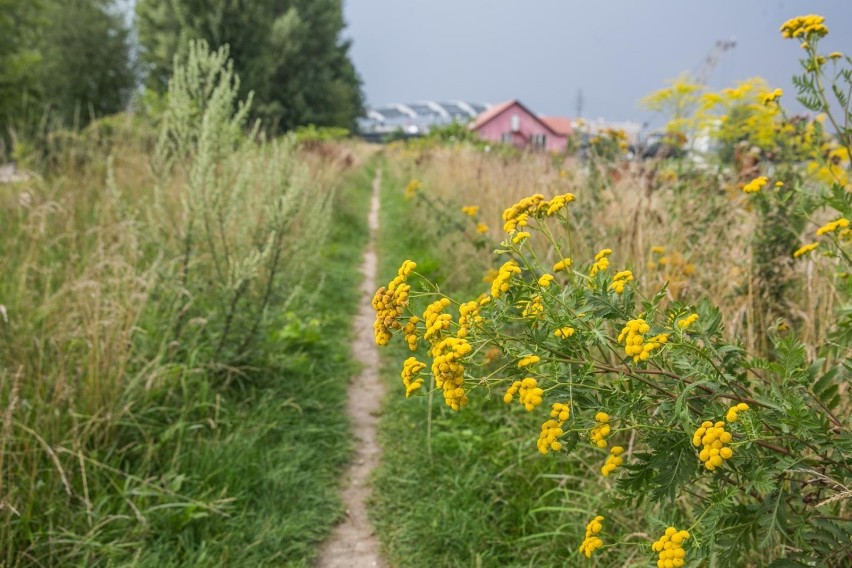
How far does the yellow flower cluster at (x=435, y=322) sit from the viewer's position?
1.24m

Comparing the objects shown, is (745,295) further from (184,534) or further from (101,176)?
(101,176)

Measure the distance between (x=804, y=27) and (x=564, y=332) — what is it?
3.61ft

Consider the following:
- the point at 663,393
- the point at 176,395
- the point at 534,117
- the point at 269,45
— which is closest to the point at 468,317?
the point at 663,393

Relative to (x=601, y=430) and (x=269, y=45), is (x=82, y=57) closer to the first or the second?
(x=269, y=45)

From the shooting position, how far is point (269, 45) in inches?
900

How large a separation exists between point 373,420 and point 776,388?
2595 millimetres

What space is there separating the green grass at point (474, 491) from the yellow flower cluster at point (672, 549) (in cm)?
81

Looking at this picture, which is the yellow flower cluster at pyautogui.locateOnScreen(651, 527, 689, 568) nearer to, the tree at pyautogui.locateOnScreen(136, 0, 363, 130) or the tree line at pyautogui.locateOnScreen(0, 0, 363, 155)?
the tree at pyautogui.locateOnScreen(136, 0, 363, 130)

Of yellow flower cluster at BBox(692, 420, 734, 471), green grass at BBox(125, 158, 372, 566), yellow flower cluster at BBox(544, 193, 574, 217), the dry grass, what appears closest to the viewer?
yellow flower cluster at BBox(692, 420, 734, 471)

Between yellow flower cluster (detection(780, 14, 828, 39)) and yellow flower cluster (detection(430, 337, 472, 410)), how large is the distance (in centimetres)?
123

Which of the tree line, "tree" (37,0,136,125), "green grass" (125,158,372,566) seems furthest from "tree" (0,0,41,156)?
"green grass" (125,158,372,566)

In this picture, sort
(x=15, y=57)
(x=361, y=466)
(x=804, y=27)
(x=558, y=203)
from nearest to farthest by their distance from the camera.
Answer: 1. (x=558, y=203)
2. (x=804, y=27)
3. (x=361, y=466)
4. (x=15, y=57)

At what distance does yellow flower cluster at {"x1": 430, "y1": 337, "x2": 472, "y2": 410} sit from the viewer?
1.17 metres

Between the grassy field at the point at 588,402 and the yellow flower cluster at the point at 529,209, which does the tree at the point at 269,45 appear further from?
the yellow flower cluster at the point at 529,209
